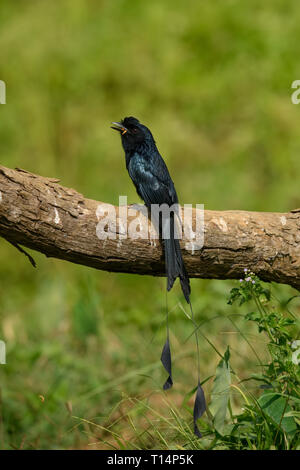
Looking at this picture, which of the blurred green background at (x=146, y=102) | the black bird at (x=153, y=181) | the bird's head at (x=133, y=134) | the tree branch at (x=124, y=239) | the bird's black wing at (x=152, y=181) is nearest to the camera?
the tree branch at (x=124, y=239)

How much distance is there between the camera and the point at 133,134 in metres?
3.26

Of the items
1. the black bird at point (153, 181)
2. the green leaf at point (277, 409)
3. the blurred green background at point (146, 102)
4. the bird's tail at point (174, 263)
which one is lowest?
the green leaf at point (277, 409)

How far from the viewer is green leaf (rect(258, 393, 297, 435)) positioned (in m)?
2.33

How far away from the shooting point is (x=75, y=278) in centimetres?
588

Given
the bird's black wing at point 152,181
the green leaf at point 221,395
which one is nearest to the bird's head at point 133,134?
the bird's black wing at point 152,181

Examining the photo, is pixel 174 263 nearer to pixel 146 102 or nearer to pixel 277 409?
pixel 277 409

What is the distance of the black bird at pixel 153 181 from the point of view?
258cm

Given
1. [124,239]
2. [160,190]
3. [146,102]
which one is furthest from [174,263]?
[146,102]

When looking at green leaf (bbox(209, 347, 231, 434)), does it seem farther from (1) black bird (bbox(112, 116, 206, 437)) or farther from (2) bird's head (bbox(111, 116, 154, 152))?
(2) bird's head (bbox(111, 116, 154, 152))

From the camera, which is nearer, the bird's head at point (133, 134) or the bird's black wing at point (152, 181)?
the bird's black wing at point (152, 181)

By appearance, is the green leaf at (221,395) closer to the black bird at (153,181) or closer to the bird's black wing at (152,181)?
the black bird at (153,181)

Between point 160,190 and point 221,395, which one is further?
point 160,190

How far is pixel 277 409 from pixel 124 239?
0.90 m

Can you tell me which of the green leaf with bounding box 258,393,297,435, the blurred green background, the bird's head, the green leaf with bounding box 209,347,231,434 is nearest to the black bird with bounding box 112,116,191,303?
the bird's head
